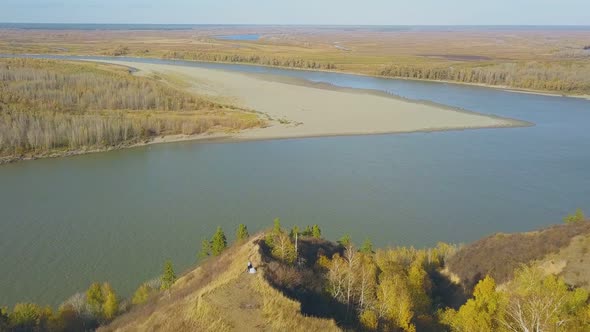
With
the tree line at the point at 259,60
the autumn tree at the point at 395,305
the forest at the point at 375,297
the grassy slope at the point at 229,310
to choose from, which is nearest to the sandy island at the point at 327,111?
the tree line at the point at 259,60

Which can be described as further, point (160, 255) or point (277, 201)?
point (277, 201)

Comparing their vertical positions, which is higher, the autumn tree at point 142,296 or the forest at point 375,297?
the forest at point 375,297

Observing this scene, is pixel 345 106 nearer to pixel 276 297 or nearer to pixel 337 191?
pixel 337 191

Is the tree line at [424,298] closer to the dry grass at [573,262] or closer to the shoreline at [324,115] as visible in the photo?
the dry grass at [573,262]

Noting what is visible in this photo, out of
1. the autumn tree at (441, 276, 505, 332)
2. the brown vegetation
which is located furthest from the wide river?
the autumn tree at (441, 276, 505, 332)

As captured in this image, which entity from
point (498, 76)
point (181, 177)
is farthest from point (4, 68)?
point (498, 76)

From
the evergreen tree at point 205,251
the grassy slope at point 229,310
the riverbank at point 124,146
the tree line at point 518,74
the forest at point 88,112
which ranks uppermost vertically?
the tree line at point 518,74

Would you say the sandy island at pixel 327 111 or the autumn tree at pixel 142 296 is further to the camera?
the sandy island at pixel 327 111
